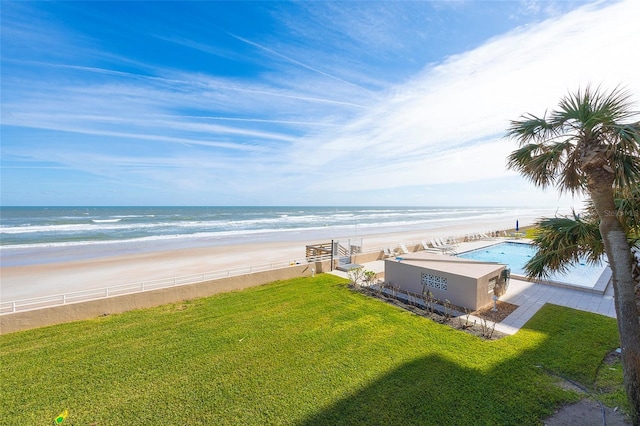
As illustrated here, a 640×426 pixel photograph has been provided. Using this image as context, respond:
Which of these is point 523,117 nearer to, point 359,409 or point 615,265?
point 615,265

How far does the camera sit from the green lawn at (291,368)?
453cm

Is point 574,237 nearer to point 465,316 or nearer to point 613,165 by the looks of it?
point 613,165

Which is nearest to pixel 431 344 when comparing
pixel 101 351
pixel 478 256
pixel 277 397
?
pixel 277 397

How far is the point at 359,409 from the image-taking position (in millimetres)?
4566

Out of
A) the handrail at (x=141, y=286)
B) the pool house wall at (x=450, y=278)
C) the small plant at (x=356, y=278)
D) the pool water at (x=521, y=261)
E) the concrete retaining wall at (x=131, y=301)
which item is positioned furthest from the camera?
the pool water at (x=521, y=261)

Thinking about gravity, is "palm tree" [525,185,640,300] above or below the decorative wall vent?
above

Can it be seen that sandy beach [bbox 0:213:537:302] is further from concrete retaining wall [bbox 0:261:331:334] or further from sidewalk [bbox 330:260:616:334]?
sidewalk [bbox 330:260:616:334]

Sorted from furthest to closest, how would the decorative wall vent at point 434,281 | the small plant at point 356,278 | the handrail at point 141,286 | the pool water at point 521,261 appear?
1. the pool water at point 521,261
2. the small plant at point 356,278
3. the decorative wall vent at point 434,281
4. the handrail at point 141,286

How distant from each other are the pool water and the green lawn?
4473 millimetres

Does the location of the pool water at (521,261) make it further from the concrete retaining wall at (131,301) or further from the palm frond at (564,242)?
the concrete retaining wall at (131,301)

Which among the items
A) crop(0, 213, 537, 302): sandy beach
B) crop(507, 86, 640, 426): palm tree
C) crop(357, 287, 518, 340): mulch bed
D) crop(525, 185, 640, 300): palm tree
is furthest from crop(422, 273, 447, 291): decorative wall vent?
crop(0, 213, 537, 302): sandy beach

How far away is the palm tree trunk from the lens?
11.8 feet

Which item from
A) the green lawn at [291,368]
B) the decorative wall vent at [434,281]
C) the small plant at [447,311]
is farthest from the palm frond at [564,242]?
the decorative wall vent at [434,281]

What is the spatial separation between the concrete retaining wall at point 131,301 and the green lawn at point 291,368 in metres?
0.35
